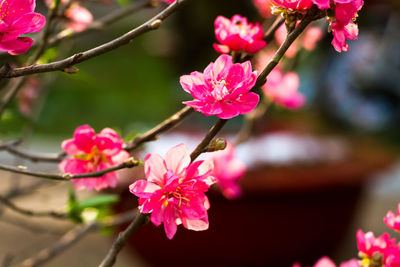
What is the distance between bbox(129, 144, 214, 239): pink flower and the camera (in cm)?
73

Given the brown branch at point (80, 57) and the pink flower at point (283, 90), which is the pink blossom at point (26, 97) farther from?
the brown branch at point (80, 57)

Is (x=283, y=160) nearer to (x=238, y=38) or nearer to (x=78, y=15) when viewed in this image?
(x=78, y=15)

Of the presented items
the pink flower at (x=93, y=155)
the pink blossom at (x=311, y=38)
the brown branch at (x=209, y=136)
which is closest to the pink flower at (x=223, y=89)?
the brown branch at (x=209, y=136)

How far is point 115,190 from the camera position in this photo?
2.55m

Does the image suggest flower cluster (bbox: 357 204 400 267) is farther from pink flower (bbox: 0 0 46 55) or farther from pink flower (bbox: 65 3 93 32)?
pink flower (bbox: 65 3 93 32)

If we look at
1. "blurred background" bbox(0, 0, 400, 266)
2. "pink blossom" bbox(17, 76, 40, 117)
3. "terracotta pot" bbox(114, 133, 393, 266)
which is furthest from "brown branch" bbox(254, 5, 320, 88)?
"terracotta pot" bbox(114, 133, 393, 266)

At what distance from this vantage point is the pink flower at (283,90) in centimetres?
176

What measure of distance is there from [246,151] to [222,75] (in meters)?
2.11

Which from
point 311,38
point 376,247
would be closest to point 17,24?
point 376,247

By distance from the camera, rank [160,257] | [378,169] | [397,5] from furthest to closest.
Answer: [397,5] → [378,169] → [160,257]

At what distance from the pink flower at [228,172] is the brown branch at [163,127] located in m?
0.52

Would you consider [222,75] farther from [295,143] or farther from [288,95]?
[295,143]

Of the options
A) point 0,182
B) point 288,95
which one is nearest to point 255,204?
point 288,95

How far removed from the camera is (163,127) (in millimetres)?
864
